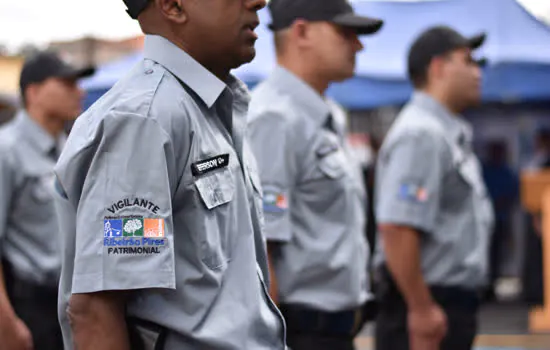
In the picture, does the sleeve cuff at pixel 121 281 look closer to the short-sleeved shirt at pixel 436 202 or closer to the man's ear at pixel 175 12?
the man's ear at pixel 175 12

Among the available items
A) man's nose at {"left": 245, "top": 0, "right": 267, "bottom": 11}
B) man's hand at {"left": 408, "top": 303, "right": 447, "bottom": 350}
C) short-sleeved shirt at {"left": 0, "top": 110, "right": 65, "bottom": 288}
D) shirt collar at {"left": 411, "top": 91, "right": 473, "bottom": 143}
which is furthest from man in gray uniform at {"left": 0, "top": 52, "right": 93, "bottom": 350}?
man's nose at {"left": 245, "top": 0, "right": 267, "bottom": 11}

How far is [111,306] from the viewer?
216 cm

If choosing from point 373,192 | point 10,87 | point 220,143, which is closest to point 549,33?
point 373,192

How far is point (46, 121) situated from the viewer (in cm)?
592

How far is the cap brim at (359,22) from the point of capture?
13.5 feet

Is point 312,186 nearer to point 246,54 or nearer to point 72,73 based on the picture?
point 246,54

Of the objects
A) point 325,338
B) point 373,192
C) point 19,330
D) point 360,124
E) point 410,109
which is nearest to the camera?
point 325,338

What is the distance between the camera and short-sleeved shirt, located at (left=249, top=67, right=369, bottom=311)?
12.7 feet

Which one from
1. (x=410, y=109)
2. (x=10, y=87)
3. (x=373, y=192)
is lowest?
(x=10, y=87)

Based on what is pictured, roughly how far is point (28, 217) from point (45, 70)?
0.96 meters

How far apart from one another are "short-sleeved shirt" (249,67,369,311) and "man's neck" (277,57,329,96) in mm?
103

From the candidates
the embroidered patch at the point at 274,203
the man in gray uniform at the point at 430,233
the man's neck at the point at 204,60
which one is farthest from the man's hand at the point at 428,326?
the man's neck at the point at 204,60

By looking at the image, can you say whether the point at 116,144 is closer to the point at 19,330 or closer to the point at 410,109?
the point at 19,330

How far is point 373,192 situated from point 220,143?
22.8ft
